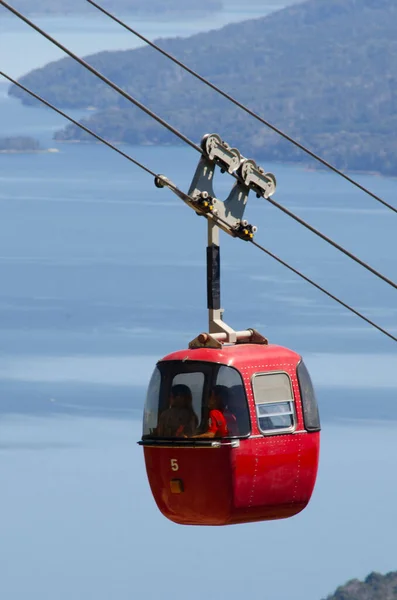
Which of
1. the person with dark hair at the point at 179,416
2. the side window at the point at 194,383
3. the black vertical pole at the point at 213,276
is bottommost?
the person with dark hair at the point at 179,416

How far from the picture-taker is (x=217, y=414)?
3441cm

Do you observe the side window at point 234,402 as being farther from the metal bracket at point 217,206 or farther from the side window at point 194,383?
the metal bracket at point 217,206

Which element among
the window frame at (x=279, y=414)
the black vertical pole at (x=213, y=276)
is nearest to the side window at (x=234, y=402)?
the window frame at (x=279, y=414)

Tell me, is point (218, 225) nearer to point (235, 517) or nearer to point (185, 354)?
point (185, 354)

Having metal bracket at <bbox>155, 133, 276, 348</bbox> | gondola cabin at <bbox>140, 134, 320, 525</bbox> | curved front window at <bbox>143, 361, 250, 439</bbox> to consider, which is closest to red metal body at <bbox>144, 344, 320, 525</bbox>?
gondola cabin at <bbox>140, 134, 320, 525</bbox>

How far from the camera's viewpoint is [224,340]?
35438mm

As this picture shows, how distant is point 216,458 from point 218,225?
12.9ft

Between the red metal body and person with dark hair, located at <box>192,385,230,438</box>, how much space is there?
19 cm

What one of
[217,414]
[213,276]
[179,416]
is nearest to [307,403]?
[217,414]

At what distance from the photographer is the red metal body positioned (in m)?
34.4

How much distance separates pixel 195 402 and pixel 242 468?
142cm

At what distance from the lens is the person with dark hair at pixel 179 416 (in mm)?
34719

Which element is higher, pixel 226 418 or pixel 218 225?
pixel 218 225

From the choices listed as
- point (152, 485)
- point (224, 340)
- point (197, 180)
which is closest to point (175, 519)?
point (152, 485)
